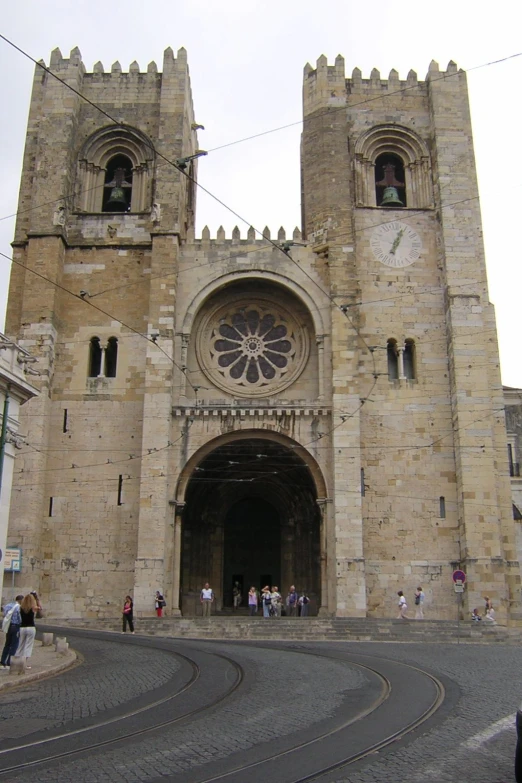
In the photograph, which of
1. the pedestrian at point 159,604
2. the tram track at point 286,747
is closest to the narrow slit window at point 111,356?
the pedestrian at point 159,604

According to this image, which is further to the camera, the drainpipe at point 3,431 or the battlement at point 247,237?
the battlement at point 247,237

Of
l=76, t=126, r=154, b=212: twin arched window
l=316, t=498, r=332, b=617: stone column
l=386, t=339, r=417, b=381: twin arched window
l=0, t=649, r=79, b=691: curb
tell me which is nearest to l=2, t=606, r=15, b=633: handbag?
l=0, t=649, r=79, b=691: curb

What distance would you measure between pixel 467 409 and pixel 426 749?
751 inches

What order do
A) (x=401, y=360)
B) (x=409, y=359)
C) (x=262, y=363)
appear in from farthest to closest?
(x=262, y=363), (x=409, y=359), (x=401, y=360)

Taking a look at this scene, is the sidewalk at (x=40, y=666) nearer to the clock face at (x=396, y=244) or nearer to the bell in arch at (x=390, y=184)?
the clock face at (x=396, y=244)

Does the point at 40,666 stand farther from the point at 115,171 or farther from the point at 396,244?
the point at 115,171

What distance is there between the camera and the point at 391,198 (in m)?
27.2

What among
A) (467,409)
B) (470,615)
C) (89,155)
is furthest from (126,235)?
(470,615)

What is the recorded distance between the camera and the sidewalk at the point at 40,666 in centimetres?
1045

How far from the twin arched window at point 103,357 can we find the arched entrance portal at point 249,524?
434 cm

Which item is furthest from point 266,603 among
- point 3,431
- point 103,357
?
point 3,431

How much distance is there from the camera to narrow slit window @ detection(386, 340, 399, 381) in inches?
1015

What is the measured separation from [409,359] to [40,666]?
17.1 m

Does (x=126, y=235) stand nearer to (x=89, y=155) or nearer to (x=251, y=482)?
(x=89, y=155)
